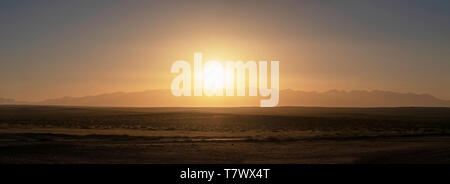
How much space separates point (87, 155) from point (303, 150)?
1065 centimetres

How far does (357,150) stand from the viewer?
20.0 meters

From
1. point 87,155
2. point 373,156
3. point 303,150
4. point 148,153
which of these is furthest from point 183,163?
point 373,156

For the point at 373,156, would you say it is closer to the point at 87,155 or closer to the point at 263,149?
the point at 263,149

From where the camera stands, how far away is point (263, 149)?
20359 millimetres
